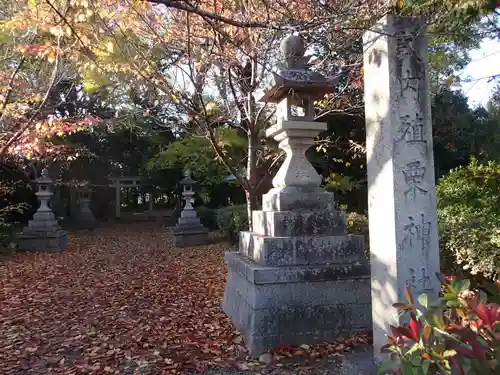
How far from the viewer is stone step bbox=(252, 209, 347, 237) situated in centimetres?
393

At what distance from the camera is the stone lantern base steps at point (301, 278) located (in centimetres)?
357

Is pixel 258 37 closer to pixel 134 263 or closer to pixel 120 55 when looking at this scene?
pixel 120 55

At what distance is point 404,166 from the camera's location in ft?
8.32

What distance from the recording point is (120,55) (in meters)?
5.39

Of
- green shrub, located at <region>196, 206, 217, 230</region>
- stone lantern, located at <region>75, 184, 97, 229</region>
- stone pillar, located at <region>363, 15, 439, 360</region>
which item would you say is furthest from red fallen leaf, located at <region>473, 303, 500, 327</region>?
stone lantern, located at <region>75, 184, 97, 229</region>

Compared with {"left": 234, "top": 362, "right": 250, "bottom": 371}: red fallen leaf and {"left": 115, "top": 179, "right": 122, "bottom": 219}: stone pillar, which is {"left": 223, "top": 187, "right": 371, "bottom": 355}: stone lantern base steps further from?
{"left": 115, "top": 179, "right": 122, "bottom": 219}: stone pillar

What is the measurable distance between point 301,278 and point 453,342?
236 centimetres

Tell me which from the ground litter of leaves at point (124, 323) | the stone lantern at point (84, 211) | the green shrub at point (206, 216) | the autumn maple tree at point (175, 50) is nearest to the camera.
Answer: the ground litter of leaves at point (124, 323)

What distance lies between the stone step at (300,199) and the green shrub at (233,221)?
582 cm

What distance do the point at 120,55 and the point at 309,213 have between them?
3.51 m

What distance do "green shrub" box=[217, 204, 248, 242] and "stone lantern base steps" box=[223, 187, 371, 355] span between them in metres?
5.94

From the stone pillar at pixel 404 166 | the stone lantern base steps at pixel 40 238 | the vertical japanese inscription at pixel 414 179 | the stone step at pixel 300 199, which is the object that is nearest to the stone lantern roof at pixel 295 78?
the stone step at pixel 300 199

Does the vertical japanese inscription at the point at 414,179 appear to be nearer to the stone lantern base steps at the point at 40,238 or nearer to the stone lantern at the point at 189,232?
the stone lantern at the point at 189,232

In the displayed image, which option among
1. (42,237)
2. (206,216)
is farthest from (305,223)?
(206,216)
